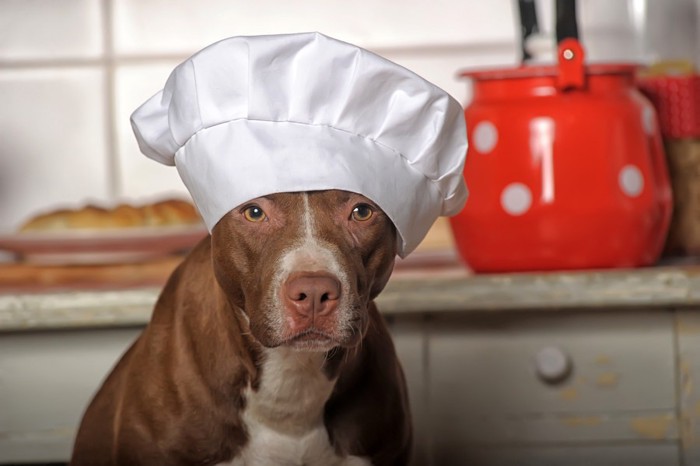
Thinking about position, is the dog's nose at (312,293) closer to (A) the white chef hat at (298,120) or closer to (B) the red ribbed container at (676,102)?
(A) the white chef hat at (298,120)

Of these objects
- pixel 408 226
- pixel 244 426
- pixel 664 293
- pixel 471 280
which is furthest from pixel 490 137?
pixel 244 426

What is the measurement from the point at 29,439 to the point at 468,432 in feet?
2.12

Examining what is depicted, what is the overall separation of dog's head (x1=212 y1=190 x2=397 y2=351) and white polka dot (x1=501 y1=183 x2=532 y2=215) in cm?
52

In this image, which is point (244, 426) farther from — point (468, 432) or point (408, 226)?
point (468, 432)

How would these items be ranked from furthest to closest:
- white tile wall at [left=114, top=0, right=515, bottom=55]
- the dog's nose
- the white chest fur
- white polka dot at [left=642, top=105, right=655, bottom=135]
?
white tile wall at [left=114, top=0, right=515, bottom=55] → white polka dot at [left=642, top=105, right=655, bottom=135] → the white chest fur → the dog's nose

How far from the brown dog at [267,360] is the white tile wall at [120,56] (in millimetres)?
957

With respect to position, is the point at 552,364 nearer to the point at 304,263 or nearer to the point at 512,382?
the point at 512,382

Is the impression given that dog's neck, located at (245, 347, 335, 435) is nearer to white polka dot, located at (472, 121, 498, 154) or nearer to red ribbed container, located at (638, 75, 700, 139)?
white polka dot, located at (472, 121, 498, 154)

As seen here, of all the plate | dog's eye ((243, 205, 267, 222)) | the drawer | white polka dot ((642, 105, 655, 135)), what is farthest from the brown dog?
white polka dot ((642, 105, 655, 135))

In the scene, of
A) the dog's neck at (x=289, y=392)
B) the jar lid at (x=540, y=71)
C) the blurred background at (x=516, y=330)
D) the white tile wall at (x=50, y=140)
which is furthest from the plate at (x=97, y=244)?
the dog's neck at (x=289, y=392)

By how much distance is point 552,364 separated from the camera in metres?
1.69

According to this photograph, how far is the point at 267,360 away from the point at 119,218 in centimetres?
71

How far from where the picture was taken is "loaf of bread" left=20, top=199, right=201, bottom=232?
188 cm

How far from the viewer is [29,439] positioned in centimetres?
174
